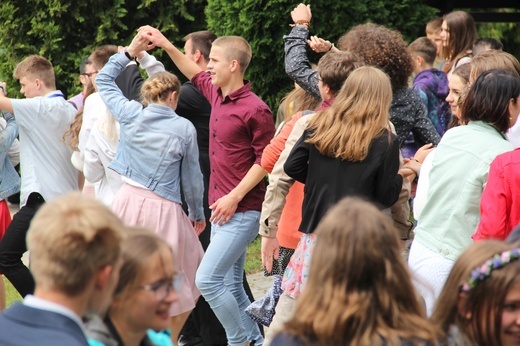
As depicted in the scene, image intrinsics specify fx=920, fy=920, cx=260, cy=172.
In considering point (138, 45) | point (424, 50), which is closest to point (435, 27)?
point (424, 50)

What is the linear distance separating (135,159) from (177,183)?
0.33 meters

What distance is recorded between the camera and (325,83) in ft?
17.2

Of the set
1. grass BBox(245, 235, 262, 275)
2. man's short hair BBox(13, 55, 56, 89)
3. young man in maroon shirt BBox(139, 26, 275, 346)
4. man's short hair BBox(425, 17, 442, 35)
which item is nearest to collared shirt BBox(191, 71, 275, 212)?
young man in maroon shirt BBox(139, 26, 275, 346)

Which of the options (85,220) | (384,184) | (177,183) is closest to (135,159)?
(177,183)

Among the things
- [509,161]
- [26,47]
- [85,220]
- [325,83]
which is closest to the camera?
[85,220]

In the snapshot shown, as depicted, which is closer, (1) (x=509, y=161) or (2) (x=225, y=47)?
(1) (x=509, y=161)

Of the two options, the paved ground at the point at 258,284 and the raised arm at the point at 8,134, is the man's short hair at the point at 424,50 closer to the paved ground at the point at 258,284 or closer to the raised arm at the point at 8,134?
the paved ground at the point at 258,284

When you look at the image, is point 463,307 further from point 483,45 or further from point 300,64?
point 483,45

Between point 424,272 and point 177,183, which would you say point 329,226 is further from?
point 177,183

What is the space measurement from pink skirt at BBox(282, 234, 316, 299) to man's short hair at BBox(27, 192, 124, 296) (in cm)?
219

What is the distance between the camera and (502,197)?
4.25 metres

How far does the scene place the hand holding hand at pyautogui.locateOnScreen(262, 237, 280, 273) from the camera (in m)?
5.52

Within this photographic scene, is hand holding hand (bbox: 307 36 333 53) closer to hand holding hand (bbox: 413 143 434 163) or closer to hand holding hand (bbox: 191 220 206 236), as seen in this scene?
hand holding hand (bbox: 413 143 434 163)

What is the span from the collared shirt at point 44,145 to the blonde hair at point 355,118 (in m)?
3.05
